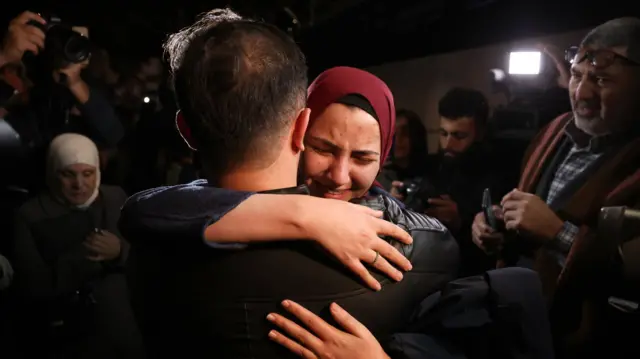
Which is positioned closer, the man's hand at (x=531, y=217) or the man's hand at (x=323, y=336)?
the man's hand at (x=323, y=336)

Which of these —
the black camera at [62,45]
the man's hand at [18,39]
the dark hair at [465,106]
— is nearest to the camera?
the man's hand at [18,39]

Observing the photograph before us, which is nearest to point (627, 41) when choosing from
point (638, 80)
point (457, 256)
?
point (638, 80)

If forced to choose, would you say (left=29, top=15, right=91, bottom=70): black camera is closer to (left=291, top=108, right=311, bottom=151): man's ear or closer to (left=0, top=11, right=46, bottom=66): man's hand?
(left=0, top=11, right=46, bottom=66): man's hand

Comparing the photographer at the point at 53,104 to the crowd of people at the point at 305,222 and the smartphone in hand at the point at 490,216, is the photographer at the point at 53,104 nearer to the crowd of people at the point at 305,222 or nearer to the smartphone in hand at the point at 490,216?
the crowd of people at the point at 305,222

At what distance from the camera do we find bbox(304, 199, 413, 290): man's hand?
833 mm

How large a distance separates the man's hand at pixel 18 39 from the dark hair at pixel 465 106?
179 cm

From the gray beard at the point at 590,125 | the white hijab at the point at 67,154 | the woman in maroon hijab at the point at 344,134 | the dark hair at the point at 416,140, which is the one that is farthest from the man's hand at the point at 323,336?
the dark hair at the point at 416,140

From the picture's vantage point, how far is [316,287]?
0.84 metres

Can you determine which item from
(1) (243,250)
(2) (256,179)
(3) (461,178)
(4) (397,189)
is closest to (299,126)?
(2) (256,179)

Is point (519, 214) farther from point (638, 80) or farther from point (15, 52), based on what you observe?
point (15, 52)

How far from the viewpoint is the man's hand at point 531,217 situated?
Answer: 182cm

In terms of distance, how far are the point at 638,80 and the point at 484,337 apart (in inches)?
45.3

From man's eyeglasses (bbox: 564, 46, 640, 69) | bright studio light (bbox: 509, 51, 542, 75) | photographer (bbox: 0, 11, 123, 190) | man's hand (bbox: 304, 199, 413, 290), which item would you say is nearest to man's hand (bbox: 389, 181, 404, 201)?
bright studio light (bbox: 509, 51, 542, 75)

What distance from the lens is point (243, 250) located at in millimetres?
841
